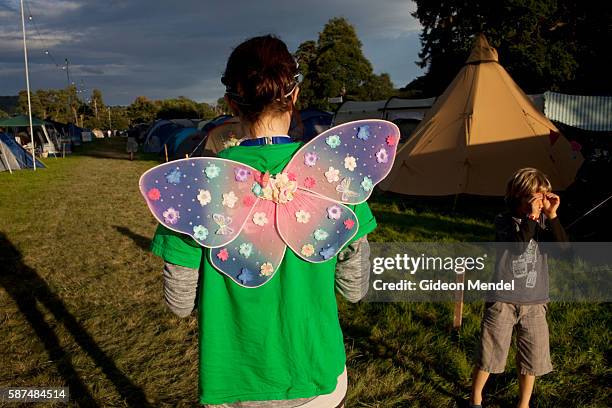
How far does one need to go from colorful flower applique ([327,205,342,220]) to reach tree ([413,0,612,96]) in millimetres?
22439

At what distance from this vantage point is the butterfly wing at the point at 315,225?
137 centimetres

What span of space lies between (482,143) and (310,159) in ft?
24.3

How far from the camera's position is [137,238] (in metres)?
7.52

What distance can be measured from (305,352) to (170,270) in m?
0.49

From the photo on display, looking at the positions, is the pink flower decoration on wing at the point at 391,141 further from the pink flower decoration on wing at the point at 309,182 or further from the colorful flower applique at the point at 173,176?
the colorful flower applique at the point at 173,176

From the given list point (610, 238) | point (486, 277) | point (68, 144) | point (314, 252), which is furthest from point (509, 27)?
point (68, 144)

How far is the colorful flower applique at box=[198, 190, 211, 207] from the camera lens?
4.35ft

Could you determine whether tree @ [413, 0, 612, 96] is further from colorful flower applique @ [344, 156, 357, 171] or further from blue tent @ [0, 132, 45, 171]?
colorful flower applique @ [344, 156, 357, 171]

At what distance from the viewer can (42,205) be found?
10.6 metres

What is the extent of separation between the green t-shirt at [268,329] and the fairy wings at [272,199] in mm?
50

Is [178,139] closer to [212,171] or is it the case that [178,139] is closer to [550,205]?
[550,205]

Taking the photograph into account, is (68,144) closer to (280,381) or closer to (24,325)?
(24,325)

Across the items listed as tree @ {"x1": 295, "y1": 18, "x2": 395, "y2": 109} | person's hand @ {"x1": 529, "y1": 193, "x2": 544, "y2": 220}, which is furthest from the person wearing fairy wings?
tree @ {"x1": 295, "y1": 18, "x2": 395, "y2": 109}

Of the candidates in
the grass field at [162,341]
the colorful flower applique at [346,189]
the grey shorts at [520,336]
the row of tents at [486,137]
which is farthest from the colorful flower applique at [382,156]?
the row of tents at [486,137]
